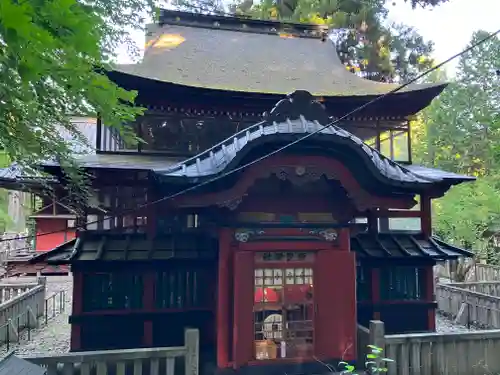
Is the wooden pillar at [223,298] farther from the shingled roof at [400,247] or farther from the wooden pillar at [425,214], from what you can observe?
the wooden pillar at [425,214]

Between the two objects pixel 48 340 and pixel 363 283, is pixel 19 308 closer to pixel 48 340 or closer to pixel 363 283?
pixel 48 340

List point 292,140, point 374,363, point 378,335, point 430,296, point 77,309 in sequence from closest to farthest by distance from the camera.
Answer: point 374,363 < point 292,140 < point 378,335 < point 77,309 < point 430,296

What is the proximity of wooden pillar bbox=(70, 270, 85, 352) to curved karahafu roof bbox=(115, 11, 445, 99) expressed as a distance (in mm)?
4135

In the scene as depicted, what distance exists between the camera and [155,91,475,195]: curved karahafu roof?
5.29 meters

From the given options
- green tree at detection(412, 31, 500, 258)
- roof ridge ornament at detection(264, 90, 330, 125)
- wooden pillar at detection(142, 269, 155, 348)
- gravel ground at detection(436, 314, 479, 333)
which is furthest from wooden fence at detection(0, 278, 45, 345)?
green tree at detection(412, 31, 500, 258)

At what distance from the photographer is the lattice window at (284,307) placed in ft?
20.1

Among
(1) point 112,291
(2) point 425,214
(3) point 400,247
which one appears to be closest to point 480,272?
(2) point 425,214

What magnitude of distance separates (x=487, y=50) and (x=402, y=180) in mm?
24869

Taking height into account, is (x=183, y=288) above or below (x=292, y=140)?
below

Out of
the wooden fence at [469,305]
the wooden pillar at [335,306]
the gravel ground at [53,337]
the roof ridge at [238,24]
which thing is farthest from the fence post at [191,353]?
the roof ridge at [238,24]

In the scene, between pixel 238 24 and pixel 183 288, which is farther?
pixel 238 24

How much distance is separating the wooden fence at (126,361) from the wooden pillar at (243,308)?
2.77 ft

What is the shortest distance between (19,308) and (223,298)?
5.98 metres

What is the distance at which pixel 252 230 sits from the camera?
238 inches
